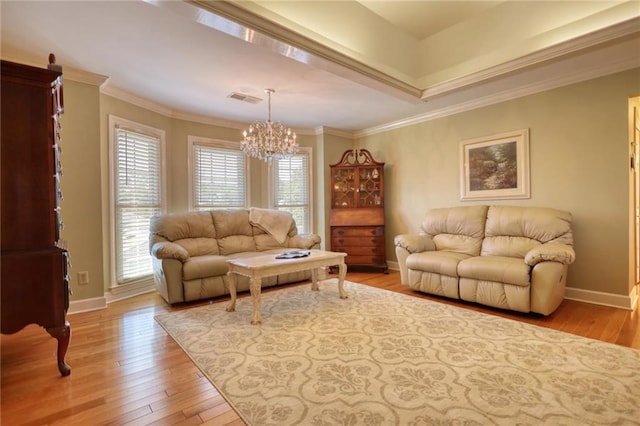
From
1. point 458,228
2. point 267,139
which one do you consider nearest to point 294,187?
point 267,139

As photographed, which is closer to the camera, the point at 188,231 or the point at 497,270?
the point at 497,270

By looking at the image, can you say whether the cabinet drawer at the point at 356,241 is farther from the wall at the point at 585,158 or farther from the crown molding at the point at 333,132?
the crown molding at the point at 333,132

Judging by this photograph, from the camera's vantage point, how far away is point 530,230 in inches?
138

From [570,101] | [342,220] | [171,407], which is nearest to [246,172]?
[342,220]

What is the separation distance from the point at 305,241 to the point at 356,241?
1.02m

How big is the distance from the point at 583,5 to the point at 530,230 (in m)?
2.19

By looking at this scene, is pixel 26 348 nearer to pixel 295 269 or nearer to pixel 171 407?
pixel 171 407

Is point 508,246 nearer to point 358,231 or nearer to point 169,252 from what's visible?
point 358,231

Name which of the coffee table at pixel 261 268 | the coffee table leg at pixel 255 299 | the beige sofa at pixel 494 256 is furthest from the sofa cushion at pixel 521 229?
the coffee table leg at pixel 255 299

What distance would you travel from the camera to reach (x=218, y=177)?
5.11 metres

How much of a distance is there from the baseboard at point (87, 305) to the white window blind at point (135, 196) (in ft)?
1.25

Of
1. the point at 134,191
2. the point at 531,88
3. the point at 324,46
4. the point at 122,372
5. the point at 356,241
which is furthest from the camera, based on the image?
the point at 356,241

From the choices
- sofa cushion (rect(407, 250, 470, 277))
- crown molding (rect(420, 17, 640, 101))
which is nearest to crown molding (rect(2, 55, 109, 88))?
crown molding (rect(420, 17, 640, 101))

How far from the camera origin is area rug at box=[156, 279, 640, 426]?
161cm
